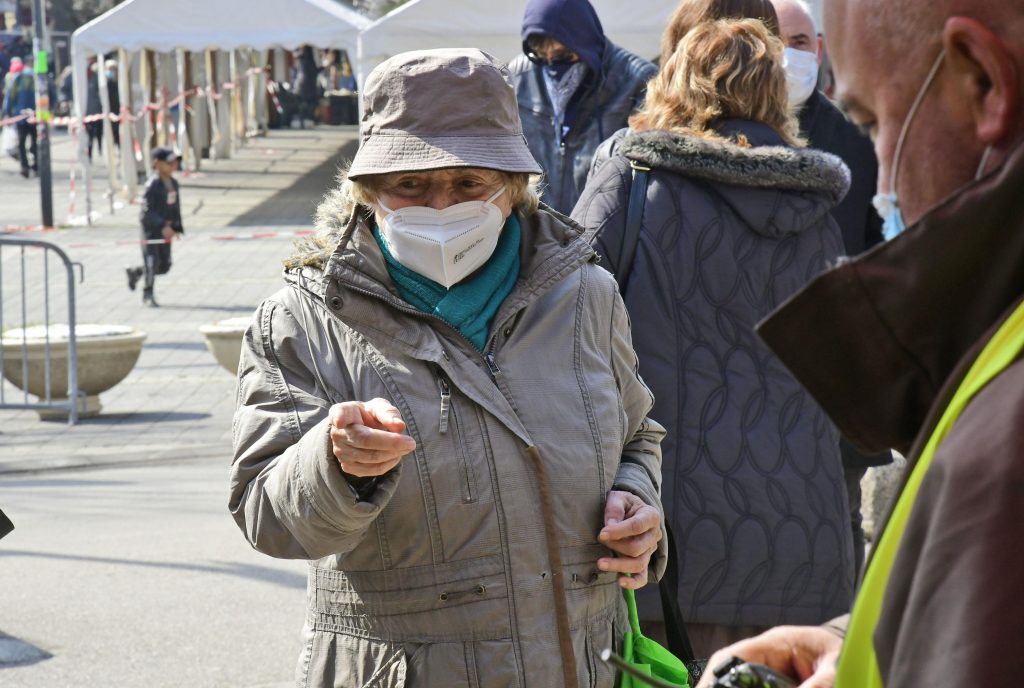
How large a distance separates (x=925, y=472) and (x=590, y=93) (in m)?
4.03

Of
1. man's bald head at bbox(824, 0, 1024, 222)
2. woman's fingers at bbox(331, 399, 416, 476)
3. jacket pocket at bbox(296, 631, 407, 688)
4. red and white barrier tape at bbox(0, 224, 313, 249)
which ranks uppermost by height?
man's bald head at bbox(824, 0, 1024, 222)

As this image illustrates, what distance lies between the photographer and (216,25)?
19562 mm

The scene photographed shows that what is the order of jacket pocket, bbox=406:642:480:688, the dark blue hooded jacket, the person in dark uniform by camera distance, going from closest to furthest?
jacket pocket, bbox=406:642:480:688, the dark blue hooded jacket, the person in dark uniform

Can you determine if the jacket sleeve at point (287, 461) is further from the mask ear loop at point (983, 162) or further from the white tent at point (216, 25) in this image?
the white tent at point (216, 25)

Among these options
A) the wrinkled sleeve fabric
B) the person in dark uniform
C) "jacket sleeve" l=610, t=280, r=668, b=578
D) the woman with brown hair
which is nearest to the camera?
the wrinkled sleeve fabric

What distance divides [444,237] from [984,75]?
1.64m

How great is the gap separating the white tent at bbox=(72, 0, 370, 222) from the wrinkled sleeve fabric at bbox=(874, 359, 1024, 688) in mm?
18260

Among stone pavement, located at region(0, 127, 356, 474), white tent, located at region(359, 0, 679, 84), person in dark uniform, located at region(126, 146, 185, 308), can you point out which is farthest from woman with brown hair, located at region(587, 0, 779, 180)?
person in dark uniform, located at region(126, 146, 185, 308)

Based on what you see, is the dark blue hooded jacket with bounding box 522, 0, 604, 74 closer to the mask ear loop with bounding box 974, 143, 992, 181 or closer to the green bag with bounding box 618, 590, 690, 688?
the green bag with bounding box 618, 590, 690, 688

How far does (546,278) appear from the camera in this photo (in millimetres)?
2875

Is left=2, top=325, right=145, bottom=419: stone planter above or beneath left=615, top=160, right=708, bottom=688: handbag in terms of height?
beneath

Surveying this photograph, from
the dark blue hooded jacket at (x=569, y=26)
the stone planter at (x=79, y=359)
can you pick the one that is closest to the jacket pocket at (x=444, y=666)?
the dark blue hooded jacket at (x=569, y=26)

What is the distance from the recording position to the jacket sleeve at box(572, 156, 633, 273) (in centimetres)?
349

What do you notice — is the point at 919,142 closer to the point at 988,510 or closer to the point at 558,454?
the point at 988,510
